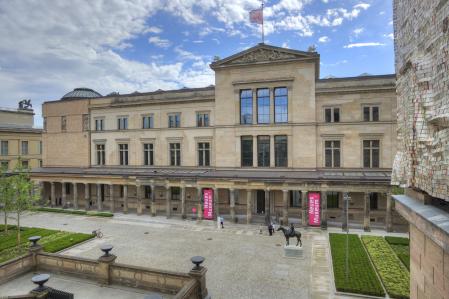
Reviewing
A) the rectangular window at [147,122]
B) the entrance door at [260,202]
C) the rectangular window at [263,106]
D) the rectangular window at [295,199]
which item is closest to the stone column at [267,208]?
the entrance door at [260,202]

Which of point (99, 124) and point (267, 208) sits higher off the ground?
point (99, 124)

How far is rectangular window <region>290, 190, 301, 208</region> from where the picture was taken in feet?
124

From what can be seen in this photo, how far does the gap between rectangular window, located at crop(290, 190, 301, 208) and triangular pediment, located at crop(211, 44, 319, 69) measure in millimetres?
18014

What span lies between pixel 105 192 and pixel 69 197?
8.47 metres

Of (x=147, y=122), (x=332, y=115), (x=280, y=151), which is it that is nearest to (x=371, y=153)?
(x=332, y=115)

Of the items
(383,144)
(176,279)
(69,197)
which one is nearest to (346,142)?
(383,144)

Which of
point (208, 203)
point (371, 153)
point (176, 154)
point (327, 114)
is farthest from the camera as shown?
point (176, 154)

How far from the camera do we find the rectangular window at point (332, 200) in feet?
119

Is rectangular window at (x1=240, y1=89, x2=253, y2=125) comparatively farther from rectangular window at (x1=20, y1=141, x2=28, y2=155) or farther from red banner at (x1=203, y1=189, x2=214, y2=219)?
rectangular window at (x1=20, y1=141, x2=28, y2=155)

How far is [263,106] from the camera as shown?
1580 inches

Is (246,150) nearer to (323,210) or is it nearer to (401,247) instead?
(323,210)

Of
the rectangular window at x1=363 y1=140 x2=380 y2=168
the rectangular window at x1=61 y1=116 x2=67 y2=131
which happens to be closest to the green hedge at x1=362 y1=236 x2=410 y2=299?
the rectangular window at x1=363 y1=140 x2=380 y2=168

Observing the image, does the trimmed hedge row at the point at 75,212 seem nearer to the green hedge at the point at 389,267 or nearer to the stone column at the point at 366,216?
the stone column at the point at 366,216

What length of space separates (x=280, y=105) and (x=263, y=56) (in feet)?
23.6
